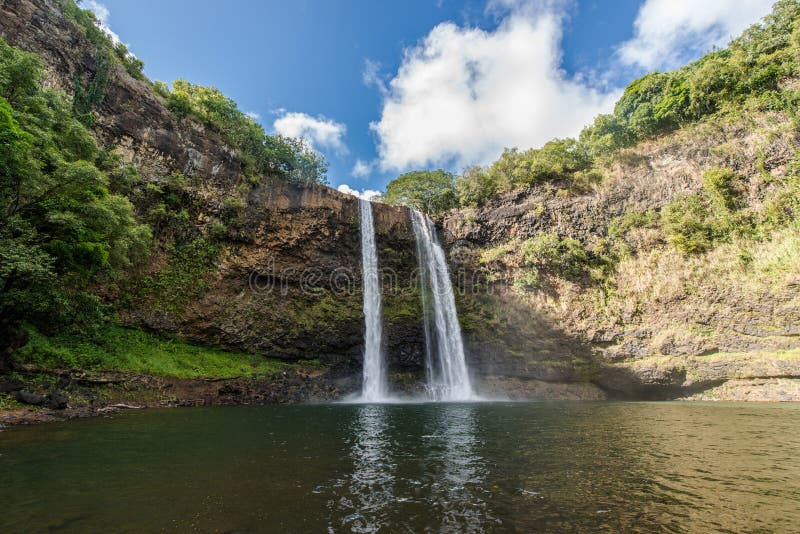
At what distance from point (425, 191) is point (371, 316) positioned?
1965 cm

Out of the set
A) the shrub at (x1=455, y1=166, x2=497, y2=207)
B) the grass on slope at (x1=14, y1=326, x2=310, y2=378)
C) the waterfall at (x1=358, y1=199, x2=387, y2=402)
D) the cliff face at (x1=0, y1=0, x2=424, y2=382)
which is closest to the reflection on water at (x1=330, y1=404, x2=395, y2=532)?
the grass on slope at (x1=14, y1=326, x2=310, y2=378)

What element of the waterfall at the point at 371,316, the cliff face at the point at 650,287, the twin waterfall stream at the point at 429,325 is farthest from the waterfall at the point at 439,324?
the waterfall at the point at 371,316

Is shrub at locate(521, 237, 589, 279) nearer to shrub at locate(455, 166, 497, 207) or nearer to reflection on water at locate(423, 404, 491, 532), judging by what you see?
shrub at locate(455, 166, 497, 207)

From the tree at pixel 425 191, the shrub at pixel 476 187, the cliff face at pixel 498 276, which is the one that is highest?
the tree at pixel 425 191

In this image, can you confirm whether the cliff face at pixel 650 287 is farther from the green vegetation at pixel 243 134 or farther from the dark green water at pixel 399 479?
the green vegetation at pixel 243 134

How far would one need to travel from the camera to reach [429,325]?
26.2 meters

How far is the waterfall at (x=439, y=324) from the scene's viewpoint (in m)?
24.6

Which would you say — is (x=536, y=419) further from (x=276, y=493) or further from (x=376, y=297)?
(x=376, y=297)

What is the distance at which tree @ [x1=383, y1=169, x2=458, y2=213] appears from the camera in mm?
38438

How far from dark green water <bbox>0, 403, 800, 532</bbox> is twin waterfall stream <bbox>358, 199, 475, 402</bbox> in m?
14.5

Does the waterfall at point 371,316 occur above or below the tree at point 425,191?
below

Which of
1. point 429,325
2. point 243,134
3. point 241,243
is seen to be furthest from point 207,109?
point 429,325

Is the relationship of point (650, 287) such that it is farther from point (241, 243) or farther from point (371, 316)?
point (241, 243)

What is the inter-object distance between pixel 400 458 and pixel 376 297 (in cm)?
1970
